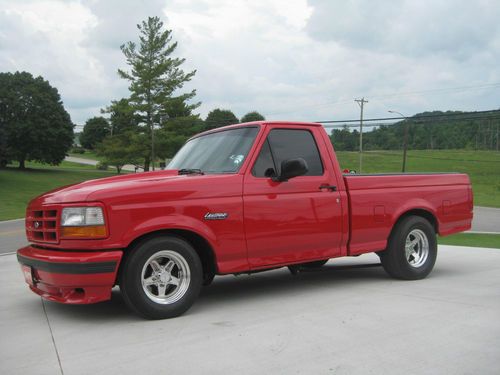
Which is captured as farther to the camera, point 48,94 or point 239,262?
point 48,94

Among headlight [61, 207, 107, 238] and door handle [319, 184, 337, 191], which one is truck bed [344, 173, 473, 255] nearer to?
door handle [319, 184, 337, 191]

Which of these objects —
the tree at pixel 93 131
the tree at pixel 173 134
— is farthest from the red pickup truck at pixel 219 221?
the tree at pixel 93 131

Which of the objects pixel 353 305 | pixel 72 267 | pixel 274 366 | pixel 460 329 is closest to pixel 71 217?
pixel 72 267

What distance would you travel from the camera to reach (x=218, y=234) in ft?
17.1

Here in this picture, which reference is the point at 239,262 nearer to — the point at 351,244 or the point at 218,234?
the point at 218,234

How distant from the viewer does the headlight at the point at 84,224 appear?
15.4ft

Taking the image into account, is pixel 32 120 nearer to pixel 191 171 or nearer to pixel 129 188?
pixel 191 171

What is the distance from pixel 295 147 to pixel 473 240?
7817mm

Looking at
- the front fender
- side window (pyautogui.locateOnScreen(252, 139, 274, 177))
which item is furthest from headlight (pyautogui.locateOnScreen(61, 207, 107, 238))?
side window (pyautogui.locateOnScreen(252, 139, 274, 177))

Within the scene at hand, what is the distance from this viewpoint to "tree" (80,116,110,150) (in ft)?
367

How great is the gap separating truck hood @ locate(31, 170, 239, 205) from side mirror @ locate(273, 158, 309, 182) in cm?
62

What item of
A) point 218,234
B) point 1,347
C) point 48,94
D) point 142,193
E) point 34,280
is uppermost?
point 48,94

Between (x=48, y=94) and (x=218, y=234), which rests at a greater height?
(x=48, y=94)

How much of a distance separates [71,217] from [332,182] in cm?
291
